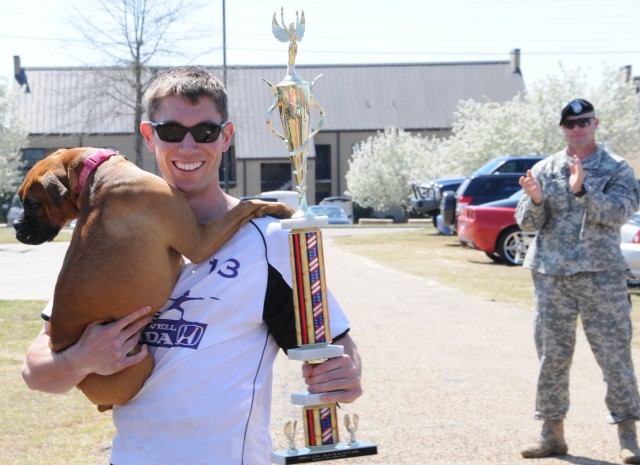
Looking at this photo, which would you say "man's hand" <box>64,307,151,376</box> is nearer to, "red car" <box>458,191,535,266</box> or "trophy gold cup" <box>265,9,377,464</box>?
"trophy gold cup" <box>265,9,377,464</box>

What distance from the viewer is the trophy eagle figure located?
2.68 m

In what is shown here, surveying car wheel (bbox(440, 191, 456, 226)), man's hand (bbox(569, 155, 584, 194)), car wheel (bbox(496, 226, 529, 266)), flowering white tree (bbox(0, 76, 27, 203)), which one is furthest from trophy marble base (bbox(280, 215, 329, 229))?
flowering white tree (bbox(0, 76, 27, 203))

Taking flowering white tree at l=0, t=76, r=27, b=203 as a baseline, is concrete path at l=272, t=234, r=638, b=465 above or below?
below

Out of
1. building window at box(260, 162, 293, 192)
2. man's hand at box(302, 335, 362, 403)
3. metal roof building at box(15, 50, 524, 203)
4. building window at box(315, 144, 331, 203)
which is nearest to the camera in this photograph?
man's hand at box(302, 335, 362, 403)

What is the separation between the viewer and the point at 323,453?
2533 millimetres

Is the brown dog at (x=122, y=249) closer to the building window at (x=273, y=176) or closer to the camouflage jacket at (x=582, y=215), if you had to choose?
the camouflage jacket at (x=582, y=215)

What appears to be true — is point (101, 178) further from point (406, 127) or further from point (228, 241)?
point (406, 127)

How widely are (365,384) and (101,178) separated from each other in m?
5.31

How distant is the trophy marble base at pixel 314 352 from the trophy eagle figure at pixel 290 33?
0.81 meters

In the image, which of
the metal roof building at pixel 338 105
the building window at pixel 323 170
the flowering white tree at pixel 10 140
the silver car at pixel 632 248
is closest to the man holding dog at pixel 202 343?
the silver car at pixel 632 248

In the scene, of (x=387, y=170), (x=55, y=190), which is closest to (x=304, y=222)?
(x=55, y=190)

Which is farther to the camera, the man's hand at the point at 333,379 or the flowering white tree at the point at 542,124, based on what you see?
the flowering white tree at the point at 542,124

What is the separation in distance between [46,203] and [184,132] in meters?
0.48

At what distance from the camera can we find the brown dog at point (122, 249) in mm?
2479
